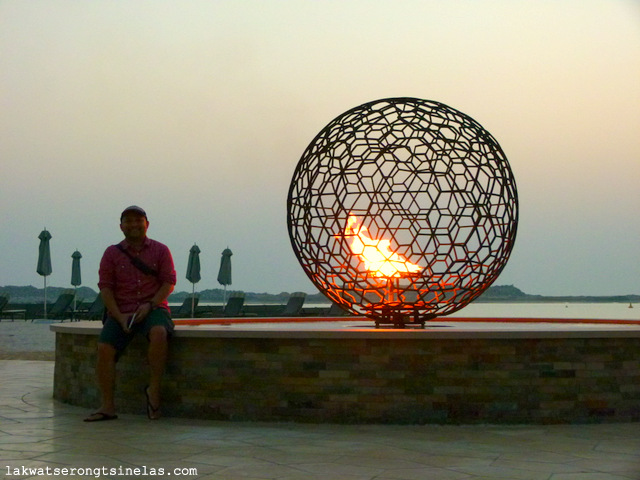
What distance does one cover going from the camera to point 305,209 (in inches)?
327

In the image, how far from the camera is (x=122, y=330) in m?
7.07

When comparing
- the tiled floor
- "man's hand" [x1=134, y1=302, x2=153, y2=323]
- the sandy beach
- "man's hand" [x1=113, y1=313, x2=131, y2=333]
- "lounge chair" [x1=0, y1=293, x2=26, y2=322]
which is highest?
"man's hand" [x1=134, y1=302, x2=153, y2=323]

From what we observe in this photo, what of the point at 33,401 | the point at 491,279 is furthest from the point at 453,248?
the point at 33,401

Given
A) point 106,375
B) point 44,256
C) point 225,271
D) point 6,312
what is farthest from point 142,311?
point 6,312

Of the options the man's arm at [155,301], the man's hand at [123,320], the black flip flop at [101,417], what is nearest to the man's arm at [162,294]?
the man's arm at [155,301]

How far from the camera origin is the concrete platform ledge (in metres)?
6.70

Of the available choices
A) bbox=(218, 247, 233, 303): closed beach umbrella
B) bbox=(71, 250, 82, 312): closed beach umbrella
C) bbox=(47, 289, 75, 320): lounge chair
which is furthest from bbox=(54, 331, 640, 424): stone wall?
bbox=(71, 250, 82, 312): closed beach umbrella

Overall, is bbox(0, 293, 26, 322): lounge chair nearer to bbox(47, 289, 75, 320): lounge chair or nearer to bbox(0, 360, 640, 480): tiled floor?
bbox(47, 289, 75, 320): lounge chair

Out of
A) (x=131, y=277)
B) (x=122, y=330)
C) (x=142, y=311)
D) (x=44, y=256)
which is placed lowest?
(x=122, y=330)

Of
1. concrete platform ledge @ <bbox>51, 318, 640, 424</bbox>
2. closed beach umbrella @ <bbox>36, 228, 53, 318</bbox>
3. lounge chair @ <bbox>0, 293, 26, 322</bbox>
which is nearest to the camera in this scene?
concrete platform ledge @ <bbox>51, 318, 640, 424</bbox>

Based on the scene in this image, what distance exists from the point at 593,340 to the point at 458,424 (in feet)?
4.15

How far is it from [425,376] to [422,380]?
1.5 inches

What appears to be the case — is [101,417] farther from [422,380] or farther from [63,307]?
[63,307]

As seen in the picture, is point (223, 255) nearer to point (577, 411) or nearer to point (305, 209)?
point (305, 209)
